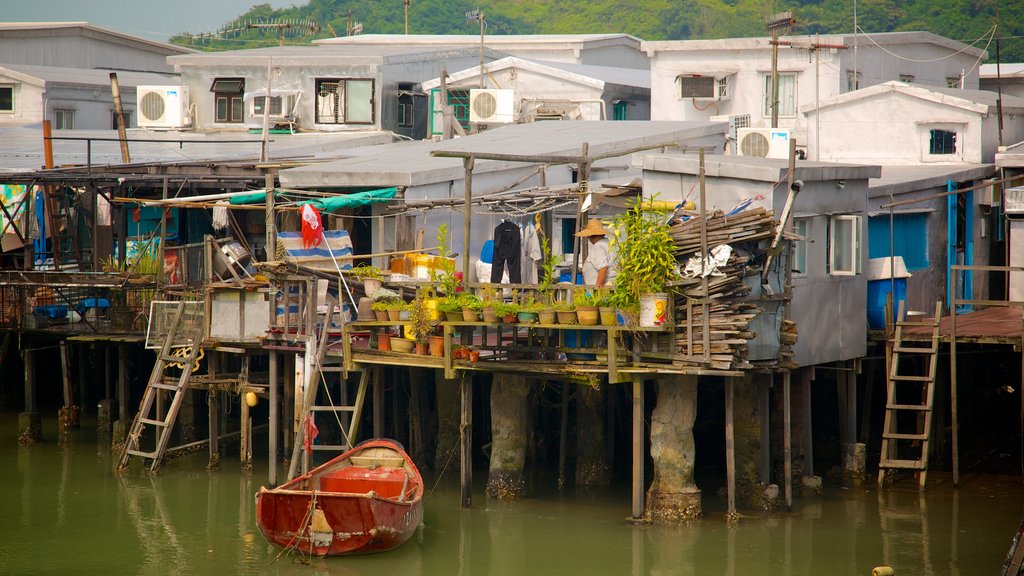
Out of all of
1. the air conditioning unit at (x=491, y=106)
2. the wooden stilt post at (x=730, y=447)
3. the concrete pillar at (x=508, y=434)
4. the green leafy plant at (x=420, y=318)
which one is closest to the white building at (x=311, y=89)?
the air conditioning unit at (x=491, y=106)

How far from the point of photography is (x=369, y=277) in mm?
22141

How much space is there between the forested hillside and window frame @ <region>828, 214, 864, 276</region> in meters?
31.2

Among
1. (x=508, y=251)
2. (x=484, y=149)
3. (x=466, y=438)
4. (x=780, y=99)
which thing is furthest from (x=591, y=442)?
(x=780, y=99)

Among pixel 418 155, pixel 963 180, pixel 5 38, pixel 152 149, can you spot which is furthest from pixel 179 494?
pixel 5 38

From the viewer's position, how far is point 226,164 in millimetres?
27203

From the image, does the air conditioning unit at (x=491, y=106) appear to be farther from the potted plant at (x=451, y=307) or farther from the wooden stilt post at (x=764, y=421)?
the wooden stilt post at (x=764, y=421)

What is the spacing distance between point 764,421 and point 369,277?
6.59m

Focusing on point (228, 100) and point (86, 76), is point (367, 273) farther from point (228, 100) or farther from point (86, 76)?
point (86, 76)

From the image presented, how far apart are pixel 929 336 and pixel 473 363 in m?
8.18

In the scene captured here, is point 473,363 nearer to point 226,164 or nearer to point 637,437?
point 637,437

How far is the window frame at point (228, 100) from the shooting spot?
36281mm

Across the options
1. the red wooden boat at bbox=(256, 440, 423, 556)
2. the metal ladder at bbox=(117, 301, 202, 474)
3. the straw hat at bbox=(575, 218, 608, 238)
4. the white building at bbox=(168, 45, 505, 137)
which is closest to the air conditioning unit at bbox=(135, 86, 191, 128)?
the white building at bbox=(168, 45, 505, 137)

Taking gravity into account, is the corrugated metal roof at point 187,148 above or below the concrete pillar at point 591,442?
above

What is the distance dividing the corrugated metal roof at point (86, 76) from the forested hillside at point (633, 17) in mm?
9415
